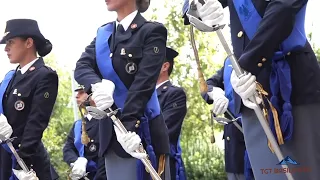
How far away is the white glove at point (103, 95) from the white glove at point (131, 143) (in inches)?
6.7

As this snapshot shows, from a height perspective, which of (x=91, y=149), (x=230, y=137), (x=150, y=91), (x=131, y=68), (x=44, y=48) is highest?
(x=44, y=48)

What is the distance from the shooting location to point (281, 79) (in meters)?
2.42

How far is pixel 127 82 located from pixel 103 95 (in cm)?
27

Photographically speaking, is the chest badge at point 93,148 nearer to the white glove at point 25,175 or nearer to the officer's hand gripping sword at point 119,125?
the white glove at point 25,175

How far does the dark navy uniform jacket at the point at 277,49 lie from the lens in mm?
2340

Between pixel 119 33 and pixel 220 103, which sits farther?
pixel 220 103

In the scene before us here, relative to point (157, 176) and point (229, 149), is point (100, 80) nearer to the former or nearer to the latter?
point (157, 176)

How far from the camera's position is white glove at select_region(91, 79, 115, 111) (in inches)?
115

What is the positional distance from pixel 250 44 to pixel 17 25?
7.46ft

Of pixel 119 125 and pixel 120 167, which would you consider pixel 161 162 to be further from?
pixel 119 125

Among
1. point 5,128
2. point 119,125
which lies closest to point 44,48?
point 5,128

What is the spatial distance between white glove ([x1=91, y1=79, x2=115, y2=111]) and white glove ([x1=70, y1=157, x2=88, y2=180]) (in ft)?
7.11

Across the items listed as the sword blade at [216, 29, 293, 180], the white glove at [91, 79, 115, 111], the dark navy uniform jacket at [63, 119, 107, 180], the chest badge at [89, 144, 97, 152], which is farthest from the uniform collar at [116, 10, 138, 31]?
the chest badge at [89, 144, 97, 152]

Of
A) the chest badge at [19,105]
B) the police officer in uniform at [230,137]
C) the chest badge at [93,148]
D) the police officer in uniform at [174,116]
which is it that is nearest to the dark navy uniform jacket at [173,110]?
the police officer in uniform at [174,116]
